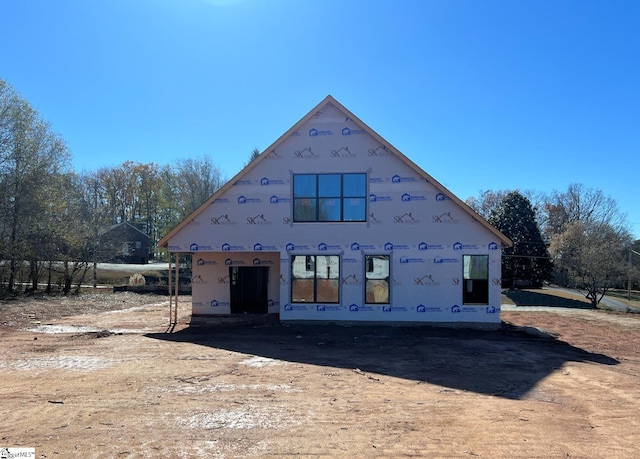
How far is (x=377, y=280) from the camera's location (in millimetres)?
15656

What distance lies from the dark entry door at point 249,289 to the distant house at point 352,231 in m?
2.04

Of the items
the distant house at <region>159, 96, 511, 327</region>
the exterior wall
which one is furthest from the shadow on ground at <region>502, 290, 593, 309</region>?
the exterior wall

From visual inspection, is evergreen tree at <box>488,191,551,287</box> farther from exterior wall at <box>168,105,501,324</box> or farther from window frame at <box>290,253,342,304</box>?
window frame at <box>290,253,342,304</box>

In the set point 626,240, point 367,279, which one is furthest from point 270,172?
point 626,240

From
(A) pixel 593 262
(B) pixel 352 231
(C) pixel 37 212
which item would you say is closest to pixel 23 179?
(C) pixel 37 212

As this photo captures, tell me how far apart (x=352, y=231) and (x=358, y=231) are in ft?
0.73

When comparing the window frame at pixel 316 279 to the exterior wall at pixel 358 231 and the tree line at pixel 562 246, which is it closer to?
the exterior wall at pixel 358 231

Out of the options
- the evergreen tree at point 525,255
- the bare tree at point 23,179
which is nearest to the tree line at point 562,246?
the evergreen tree at point 525,255

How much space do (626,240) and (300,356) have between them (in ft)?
120

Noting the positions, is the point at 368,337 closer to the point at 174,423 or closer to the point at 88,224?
the point at 174,423

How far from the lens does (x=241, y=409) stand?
6070mm

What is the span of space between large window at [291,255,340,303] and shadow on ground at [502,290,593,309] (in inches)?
773

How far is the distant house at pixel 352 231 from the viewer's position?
15422mm

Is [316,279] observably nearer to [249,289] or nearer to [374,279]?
[374,279]
